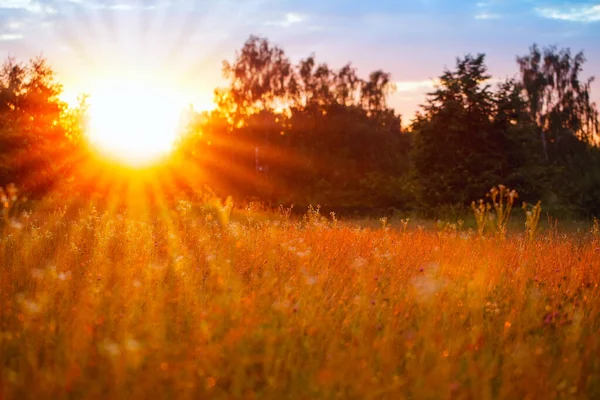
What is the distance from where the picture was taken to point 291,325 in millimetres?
4039

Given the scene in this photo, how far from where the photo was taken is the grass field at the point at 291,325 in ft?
10.6

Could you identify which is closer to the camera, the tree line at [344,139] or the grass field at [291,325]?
the grass field at [291,325]

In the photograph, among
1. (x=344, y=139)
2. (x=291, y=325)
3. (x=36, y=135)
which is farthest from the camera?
(x=344, y=139)

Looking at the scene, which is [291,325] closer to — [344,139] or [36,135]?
[36,135]

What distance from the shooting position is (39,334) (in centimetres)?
374

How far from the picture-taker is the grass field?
323 cm

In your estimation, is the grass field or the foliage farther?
the foliage

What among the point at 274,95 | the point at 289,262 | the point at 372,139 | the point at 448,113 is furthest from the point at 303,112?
the point at 289,262

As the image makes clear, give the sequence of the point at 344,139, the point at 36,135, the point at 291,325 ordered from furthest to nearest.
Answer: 1. the point at 344,139
2. the point at 36,135
3. the point at 291,325

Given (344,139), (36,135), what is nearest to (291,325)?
(36,135)

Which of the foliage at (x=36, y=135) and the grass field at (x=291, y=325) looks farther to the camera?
the foliage at (x=36, y=135)

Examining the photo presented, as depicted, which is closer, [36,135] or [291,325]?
[291,325]

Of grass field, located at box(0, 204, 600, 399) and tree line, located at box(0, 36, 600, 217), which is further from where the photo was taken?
tree line, located at box(0, 36, 600, 217)

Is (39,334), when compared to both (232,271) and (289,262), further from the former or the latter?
(289,262)
